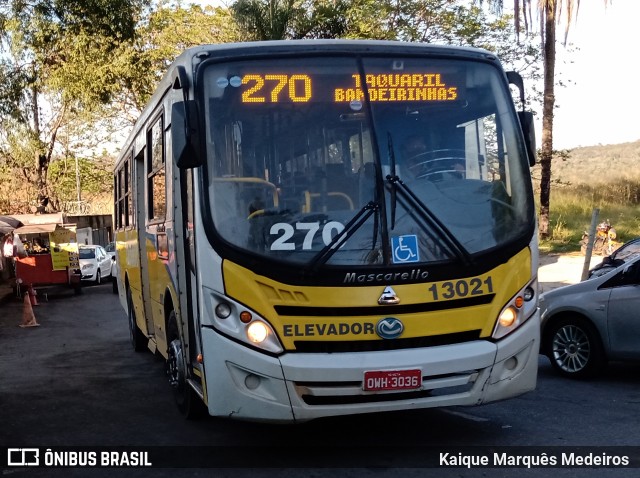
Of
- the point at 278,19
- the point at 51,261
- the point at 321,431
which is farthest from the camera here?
the point at 51,261

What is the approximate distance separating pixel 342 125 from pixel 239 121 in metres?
0.74

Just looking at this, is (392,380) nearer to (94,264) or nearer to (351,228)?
(351,228)

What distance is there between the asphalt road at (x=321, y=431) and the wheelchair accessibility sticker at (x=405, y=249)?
1.43 meters

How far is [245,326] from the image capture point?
568cm

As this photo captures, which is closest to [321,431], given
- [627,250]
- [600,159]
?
[627,250]

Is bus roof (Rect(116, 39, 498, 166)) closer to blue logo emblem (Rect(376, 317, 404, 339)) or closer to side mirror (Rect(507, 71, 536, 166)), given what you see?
side mirror (Rect(507, 71, 536, 166))

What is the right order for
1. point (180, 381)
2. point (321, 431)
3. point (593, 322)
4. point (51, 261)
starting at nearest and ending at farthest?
point (321, 431)
point (180, 381)
point (593, 322)
point (51, 261)

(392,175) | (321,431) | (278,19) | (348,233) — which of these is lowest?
(321,431)

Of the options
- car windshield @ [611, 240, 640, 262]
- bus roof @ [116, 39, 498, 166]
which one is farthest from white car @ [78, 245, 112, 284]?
bus roof @ [116, 39, 498, 166]

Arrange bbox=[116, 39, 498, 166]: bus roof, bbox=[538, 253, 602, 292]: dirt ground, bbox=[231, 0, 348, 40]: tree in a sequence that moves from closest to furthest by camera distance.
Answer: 1. bbox=[116, 39, 498, 166]: bus roof
2. bbox=[538, 253, 602, 292]: dirt ground
3. bbox=[231, 0, 348, 40]: tree

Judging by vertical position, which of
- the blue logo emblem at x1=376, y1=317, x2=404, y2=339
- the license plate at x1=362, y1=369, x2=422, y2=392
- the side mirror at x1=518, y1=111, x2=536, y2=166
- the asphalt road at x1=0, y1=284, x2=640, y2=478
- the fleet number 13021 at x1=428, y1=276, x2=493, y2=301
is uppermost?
the side mirror at x1=518, y1=111, x2=536, y2=166

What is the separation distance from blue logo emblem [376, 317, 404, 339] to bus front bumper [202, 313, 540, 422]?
115 millimetres

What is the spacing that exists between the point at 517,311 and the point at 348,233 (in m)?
1.39

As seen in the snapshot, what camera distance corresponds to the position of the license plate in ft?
18.4
